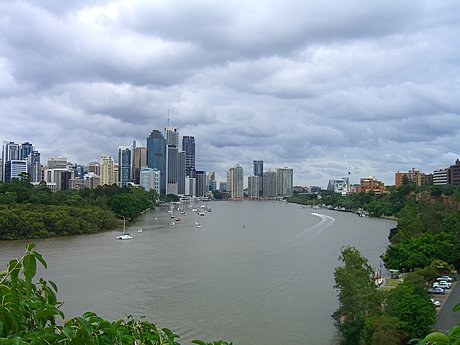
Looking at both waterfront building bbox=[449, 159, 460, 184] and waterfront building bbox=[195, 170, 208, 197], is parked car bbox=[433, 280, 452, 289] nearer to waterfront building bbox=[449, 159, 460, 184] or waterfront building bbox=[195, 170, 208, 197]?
waterfront building bbox=[449, 159, 460, 184]

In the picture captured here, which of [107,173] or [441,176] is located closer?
[441,176]

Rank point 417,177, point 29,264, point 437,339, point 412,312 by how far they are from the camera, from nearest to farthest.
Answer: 1. point 437,339
2. point 29,264
3. point 412,312
4. point 417,177

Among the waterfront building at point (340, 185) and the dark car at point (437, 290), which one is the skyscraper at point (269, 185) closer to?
the waterfront building at point (340, 185)

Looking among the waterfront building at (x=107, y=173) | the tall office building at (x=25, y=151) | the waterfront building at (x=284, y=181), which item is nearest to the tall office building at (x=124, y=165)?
the waterfront building at (x=107, y=173)

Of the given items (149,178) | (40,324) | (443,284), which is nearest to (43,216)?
(443,284)

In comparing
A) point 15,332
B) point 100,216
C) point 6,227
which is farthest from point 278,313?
point 100,216

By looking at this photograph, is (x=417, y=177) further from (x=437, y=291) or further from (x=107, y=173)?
(x=437, y=291)
